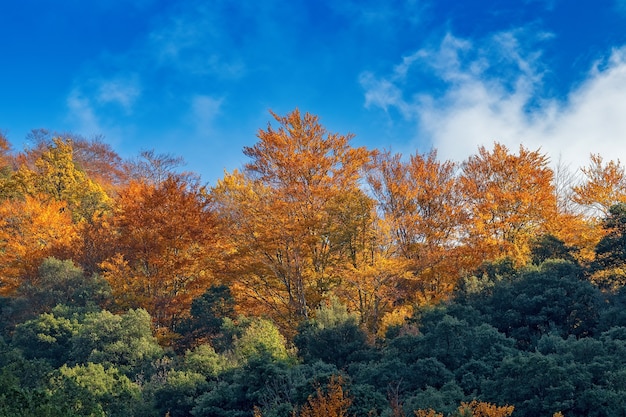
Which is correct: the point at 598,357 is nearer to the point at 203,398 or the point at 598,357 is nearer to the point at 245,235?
the point at 203,398

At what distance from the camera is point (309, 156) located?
846 inches

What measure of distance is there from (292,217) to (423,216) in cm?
578

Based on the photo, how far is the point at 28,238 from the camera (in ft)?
84.8

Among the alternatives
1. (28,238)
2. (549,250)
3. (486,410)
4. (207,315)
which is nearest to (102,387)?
(207,315)

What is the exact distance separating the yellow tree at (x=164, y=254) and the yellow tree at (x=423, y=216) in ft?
23.7

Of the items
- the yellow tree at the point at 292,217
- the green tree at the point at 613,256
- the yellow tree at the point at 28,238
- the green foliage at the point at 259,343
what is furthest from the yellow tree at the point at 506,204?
the yellow tree at the point at 28,238

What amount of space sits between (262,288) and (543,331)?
1006cm

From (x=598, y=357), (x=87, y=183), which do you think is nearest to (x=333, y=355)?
(x=598, y=357)

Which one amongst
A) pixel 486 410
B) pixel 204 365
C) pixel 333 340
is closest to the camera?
pixel 486 410

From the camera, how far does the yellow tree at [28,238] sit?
24.3m

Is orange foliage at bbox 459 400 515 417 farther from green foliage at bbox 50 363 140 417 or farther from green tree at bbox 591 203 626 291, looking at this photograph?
green foliage at bbox 50 363 140 417

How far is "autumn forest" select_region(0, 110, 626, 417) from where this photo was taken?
1312 centimetres

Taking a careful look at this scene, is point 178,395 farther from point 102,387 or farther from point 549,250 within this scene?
point 549,250

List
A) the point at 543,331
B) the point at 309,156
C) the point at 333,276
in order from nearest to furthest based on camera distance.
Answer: the point at 543,331
the point at 333,276
the point at 309,156
